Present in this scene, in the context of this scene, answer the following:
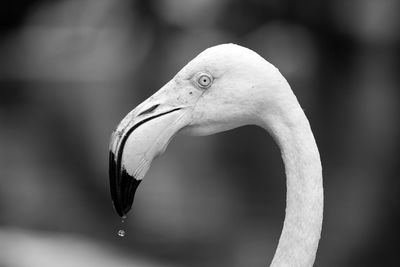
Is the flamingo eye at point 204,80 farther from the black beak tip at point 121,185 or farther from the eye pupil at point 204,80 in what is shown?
the black beak tip at point 121,185

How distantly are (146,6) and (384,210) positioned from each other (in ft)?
24.9

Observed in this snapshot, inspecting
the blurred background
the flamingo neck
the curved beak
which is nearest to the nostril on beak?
the curved beak

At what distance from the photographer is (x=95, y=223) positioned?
777 cm

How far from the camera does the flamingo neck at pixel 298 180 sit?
91.2 inches

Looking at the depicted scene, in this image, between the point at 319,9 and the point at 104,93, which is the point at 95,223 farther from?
the point at 319,9

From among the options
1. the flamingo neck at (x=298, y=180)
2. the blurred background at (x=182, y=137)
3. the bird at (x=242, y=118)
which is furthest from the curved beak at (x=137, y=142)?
the blurred background at (x=182, y=137)

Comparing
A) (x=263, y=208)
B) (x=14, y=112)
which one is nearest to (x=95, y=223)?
(x=263, y=208)

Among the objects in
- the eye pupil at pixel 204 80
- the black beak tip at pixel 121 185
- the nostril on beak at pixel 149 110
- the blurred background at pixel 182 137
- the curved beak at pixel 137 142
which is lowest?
the black beak tip at pixel 121 185

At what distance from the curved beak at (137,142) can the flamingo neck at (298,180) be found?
0.94 feet

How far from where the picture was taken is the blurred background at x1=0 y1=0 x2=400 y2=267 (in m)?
7.16

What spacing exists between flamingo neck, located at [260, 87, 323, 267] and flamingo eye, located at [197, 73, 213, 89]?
19 cm

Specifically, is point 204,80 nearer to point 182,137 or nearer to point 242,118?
point 242,118

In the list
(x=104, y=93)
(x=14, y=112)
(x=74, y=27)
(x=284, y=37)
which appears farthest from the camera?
(x=74, y=27)

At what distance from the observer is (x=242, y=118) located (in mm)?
2389
